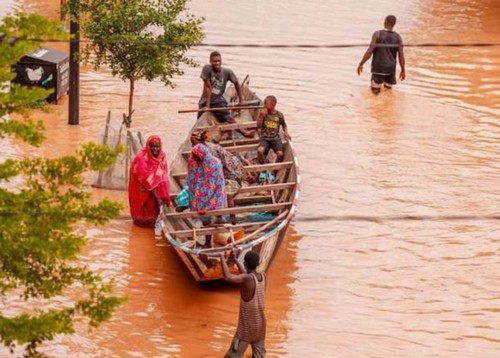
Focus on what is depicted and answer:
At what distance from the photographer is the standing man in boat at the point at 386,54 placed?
22219mm

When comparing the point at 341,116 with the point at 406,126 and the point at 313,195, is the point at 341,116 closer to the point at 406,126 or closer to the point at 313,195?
the point at 406,126

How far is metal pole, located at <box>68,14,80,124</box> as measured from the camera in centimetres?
1903

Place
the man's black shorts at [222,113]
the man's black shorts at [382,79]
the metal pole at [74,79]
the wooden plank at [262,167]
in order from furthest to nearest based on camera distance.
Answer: the man's black shorts at [382,79], the metal pole at [74,79], the man's black shorts at [222,113], the wooden plank at [262,167]

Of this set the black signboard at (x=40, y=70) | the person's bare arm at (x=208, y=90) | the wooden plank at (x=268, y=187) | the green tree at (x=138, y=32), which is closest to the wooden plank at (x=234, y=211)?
the wooden plank at (x=268, y=187)

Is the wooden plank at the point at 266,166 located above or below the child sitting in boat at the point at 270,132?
below

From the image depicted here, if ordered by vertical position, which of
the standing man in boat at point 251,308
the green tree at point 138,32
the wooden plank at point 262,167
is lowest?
the standing man in boat at point 251,308

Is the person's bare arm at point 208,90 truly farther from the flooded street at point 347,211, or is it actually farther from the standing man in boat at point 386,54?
the standing man in boat at point 386,54

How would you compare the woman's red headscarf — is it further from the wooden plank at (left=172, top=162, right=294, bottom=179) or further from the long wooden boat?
the wooden plank at (left=172, top=162, right=294, bottom=179)

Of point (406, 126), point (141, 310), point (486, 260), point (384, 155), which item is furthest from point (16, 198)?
point (406, 126)

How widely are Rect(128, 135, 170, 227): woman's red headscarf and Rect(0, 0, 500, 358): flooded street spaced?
0.23 meters

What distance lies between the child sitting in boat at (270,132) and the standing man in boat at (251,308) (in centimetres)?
446

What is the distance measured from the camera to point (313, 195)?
1783cm

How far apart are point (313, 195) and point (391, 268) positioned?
2.64 m

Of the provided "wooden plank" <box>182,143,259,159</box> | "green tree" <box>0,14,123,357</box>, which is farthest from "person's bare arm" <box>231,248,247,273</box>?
"wooden plank" <box>182,143,259,159</box>
